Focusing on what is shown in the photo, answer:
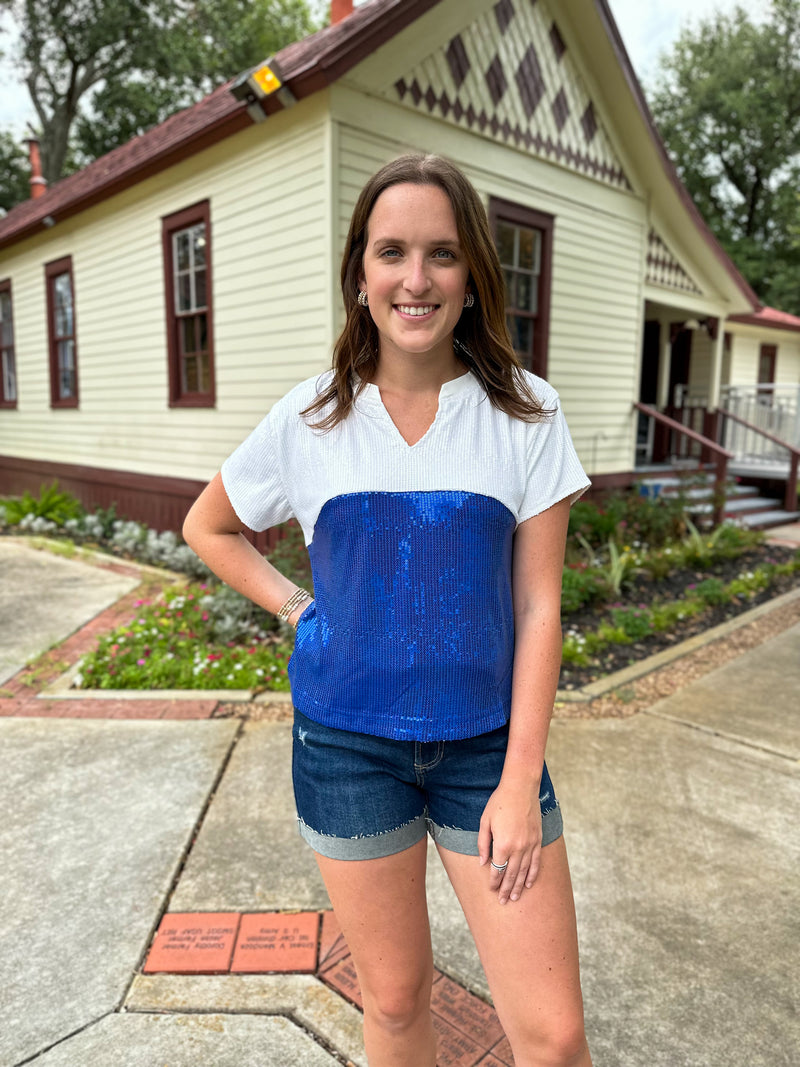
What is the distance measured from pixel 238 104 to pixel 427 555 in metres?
6.42

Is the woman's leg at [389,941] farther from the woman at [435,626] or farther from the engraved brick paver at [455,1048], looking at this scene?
the engraved brick paver at [455,1048]

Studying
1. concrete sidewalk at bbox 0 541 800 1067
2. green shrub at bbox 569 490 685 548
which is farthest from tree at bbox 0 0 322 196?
concrete sidewalk at bbox 0 541 800 1067

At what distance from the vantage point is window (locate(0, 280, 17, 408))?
470 inches

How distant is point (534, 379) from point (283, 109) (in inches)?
223

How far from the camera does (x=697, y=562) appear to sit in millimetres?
7801

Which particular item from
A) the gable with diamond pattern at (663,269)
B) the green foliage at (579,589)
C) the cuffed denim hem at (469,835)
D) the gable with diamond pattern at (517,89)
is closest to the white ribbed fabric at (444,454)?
the cuffed denim hem at (469,835)

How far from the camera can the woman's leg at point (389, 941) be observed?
135 cm

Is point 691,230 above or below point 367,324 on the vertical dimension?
above

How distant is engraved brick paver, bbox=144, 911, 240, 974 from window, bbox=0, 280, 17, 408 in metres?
11.4

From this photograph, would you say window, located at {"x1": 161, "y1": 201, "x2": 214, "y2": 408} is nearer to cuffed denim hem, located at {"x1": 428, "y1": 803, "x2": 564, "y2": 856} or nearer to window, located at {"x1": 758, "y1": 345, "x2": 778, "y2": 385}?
cuffed denim hem, located at {"x1": 428, "y1": 803, "x2": 564, "y2": 856}

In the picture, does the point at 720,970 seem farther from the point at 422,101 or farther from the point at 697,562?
the point at 422,101

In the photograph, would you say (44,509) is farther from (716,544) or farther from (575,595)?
(716,544)

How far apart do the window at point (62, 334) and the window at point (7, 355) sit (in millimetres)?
1639

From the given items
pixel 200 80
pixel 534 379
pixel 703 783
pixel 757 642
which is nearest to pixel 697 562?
pixel 757 642
